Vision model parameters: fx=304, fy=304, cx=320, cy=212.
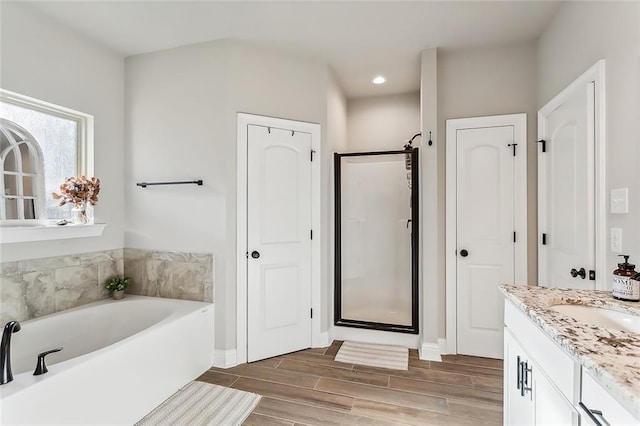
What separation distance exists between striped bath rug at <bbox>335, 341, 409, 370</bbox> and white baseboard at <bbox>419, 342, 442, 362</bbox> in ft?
0.49

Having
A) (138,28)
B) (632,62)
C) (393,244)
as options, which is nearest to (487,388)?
(393,244)

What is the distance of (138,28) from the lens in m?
2.51

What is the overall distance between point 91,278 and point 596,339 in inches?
133

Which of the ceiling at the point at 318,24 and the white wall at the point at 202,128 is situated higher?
the ceiling at the point at 318,24

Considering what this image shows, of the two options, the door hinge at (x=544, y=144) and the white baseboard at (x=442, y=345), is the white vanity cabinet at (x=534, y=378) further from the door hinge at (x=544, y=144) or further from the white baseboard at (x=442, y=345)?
the door hinge at (x=544, y=144)

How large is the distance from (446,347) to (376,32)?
2844mm

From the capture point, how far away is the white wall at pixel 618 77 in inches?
58.4

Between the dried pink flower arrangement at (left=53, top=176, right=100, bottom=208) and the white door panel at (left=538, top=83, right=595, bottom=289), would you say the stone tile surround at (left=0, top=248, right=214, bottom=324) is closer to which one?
the dried pink flower arrangement at (left=53, top=176, right=100, bottom=208)

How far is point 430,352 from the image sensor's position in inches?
107

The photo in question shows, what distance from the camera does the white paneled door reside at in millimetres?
2734

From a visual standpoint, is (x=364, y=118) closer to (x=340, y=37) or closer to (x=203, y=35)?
(x=340, y=37)

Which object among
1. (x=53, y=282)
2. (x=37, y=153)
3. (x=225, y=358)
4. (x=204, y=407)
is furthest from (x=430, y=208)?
(x=37, y=153)

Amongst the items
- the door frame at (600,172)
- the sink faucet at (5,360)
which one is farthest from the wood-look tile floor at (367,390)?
the sink faucet at (5,360)

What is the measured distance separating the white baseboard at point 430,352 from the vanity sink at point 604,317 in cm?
162
